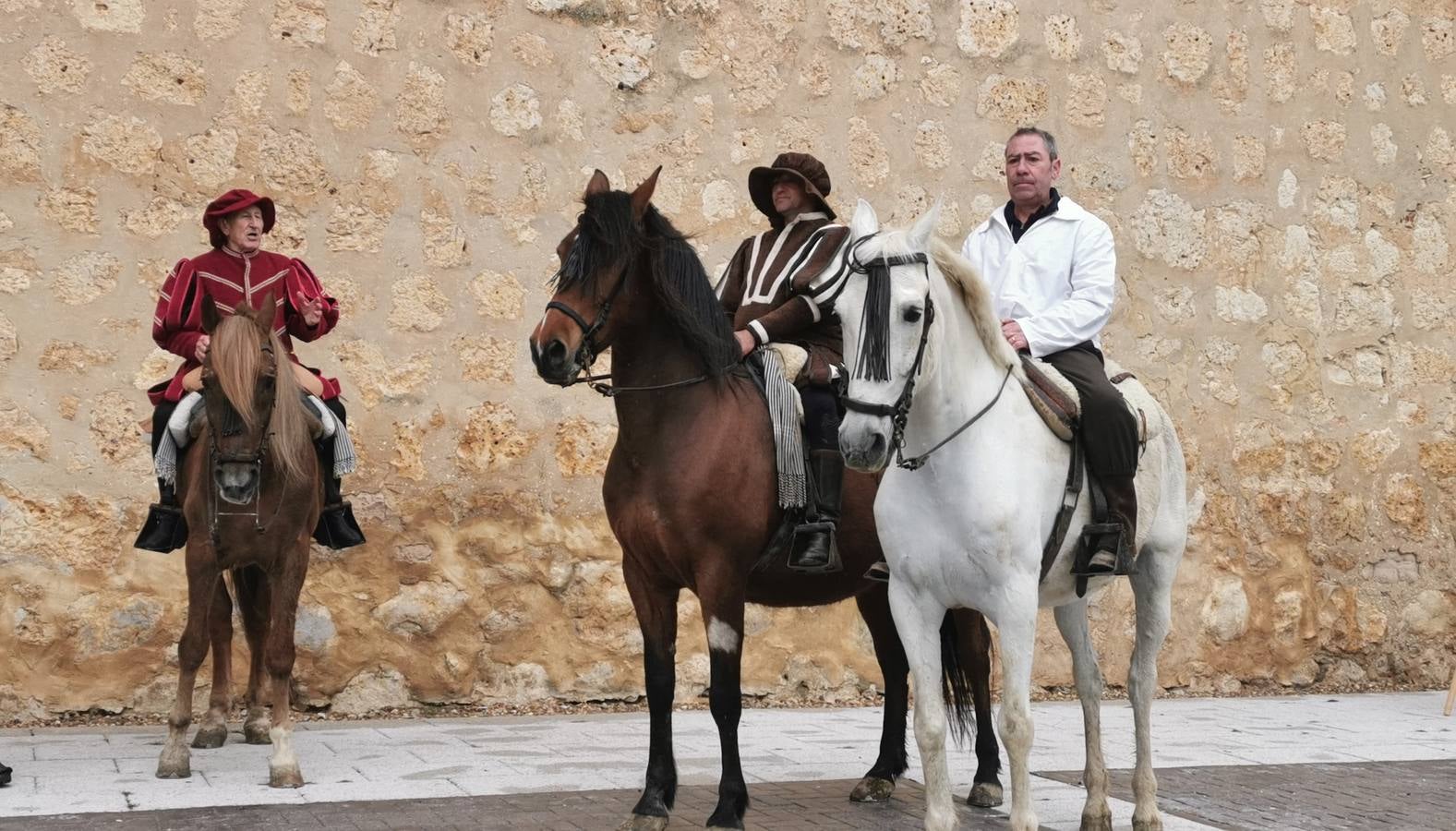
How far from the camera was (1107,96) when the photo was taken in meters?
8.85

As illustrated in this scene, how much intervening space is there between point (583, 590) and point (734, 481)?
9.56 ft

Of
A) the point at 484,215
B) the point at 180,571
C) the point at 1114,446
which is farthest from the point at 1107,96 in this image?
the point at 180,571

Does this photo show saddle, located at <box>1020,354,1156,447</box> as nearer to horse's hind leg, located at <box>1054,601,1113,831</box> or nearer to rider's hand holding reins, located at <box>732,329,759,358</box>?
horse's hind leg, located at <box>1054,601,1113,831</box>

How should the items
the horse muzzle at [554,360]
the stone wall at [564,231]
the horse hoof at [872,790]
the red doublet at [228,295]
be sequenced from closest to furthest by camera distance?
the horse muzzle at [554,360] → the horse hoof at [872,790] → the red doublet at [228,295] → the stone wall at [564,231]

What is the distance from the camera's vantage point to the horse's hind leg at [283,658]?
17.6 feet

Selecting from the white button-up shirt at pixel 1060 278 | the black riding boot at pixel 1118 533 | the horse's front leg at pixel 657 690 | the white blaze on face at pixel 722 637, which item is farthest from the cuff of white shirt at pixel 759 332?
the black riding boot at pixel 1118 533

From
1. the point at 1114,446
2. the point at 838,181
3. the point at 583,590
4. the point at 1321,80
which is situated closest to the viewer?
the point at 1114,446

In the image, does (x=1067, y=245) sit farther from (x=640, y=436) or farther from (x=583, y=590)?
(x=583, y=590)

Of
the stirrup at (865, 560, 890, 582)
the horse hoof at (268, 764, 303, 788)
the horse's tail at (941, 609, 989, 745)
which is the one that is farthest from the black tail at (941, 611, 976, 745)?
the horse hoof at (268, 764, 303, 788)

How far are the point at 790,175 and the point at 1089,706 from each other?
2231 millimetres

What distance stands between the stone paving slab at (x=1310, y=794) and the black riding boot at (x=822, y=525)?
156cm

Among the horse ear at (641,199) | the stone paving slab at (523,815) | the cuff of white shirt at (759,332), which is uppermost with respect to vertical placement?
the horse ear at (641,199)

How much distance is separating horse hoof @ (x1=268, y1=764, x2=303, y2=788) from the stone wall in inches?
71.2

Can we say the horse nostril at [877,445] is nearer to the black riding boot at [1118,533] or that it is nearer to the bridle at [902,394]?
the bridle at [902,394]
